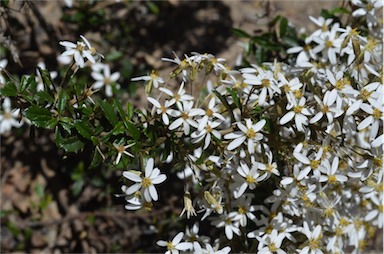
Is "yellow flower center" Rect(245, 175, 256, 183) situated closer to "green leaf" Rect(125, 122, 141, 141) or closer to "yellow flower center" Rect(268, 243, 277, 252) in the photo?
"yellow flower center" Rect(268, 243, 277, 252)

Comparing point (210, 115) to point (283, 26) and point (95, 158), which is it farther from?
point (283, 26)

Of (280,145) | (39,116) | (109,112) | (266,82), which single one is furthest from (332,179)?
(39,116)

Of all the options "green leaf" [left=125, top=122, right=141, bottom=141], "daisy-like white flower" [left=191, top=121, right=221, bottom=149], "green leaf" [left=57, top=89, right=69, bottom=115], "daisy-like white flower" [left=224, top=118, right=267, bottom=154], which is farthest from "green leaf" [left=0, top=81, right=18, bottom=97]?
"daisy-like white flower" [left=224, top=118, right=267, bottom=154]

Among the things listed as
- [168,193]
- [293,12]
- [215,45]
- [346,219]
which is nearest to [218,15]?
[215,45]

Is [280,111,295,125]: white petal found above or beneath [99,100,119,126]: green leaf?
above

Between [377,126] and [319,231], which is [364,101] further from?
[319,231]

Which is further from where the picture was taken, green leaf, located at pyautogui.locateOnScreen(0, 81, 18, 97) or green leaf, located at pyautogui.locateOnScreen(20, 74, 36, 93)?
green leaf, located at pyautogui.locateOnScreen(20, 74, 36, 93)

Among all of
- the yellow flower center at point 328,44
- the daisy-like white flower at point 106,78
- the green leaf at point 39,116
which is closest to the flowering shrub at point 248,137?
the green leaf at point 39,116
